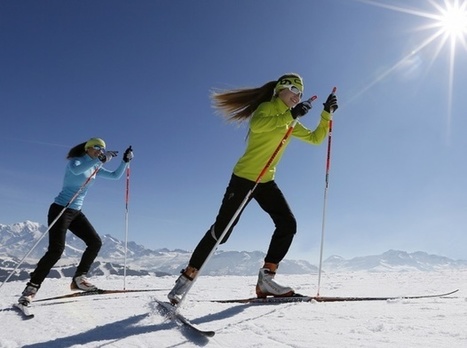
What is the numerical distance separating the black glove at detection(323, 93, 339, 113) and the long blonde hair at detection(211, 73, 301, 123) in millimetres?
754

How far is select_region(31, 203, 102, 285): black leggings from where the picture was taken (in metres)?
5.56

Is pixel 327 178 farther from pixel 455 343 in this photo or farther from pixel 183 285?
pixel 455 343

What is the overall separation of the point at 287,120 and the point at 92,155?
3.76m

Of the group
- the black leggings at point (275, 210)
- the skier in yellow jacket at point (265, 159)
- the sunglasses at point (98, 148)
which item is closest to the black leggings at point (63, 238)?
the sunglasses at point (98, 148)

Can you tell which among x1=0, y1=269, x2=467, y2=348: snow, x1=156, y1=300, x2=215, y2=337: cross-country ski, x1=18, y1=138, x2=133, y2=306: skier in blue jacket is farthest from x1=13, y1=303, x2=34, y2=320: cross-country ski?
x1=156, y1=300, x2=215, y2=337: cross-country ski

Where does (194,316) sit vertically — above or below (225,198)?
below

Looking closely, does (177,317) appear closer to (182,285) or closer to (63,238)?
(182,285)

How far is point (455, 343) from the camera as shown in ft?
7.92

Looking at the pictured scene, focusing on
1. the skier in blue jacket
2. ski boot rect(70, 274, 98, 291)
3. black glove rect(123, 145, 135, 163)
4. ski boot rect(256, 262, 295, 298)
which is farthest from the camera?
black glove rect(123, 145, 135, 163)

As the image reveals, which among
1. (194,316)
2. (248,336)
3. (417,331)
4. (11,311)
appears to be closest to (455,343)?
(417,331)

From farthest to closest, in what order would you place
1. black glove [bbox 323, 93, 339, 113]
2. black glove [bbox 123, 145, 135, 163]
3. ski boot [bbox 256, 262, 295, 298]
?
black glove [bbox 123, 145, 135, 163] < black glove [bbox 323, 93, 339, 113] < ski boot [bbox 256, 262, 295, 298]

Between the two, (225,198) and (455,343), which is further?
(225,198)

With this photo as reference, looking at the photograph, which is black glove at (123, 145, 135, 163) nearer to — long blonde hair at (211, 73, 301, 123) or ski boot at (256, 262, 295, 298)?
long blonde hair at (211, 73, 301, 123)

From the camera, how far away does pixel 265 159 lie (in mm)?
4832
